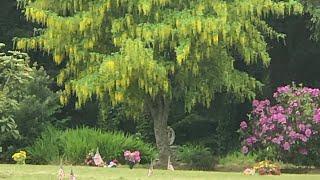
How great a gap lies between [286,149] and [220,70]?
2.57 meters

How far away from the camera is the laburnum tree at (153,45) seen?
47.0ft

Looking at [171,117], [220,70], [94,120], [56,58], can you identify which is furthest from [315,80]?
[56,58]

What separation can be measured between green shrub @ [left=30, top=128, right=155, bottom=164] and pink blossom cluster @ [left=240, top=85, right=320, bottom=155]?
2991mm

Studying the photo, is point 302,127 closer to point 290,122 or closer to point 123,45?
point 290,122

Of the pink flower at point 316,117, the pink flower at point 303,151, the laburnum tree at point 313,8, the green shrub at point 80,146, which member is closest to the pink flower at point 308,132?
the pink flower at point 316,117

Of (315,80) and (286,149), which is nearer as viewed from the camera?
(286,149)

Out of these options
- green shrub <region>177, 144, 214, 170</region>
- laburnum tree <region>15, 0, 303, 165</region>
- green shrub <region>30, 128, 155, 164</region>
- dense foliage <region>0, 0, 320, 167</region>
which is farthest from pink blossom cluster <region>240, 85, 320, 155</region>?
green shrub <region>30, 128, 155, 164</region>

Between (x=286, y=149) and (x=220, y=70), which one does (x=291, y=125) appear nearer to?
(x=286, y=149)

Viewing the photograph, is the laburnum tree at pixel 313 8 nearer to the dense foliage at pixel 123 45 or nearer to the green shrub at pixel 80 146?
the dense foliage at pixel 123 45

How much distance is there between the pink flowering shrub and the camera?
16.4 m

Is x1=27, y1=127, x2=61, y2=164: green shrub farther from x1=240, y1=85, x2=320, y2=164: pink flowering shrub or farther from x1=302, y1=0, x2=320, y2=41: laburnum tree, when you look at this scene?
x1=302, y1=0, x2=320, y2=41: laburnum tree

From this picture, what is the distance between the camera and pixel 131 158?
14680 mm

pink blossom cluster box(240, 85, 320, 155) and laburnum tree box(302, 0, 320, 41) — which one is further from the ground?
laburnum tree box(302, 0, 320, 41)

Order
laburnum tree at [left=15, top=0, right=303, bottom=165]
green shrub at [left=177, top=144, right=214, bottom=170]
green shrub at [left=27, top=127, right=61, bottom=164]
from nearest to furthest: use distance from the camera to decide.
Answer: laburnum tree at [left=15, top=0, right=303, bottom=165]
green shrub at [left=27, top=127, right=61, bottom=164]
green shrub at [left=177, top=144, right=214, bottom=170]
